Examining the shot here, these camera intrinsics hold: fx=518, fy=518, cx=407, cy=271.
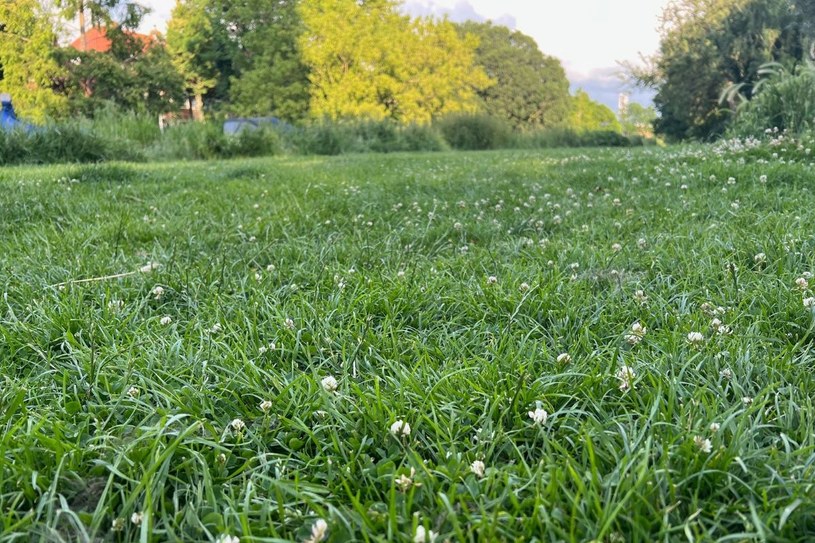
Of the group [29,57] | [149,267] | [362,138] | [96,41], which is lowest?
[149,267]

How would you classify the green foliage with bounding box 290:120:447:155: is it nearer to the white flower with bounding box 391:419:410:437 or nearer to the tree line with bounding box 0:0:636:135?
the tree line with bounding box 0:0:636:135

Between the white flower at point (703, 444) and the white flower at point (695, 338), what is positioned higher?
the white flower at point (695, 338)

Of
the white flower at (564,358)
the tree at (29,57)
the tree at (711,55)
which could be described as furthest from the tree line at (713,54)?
the tree at (29,57)

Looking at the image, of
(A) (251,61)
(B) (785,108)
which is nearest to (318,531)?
(B) (785,108)

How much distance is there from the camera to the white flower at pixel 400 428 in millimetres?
1302

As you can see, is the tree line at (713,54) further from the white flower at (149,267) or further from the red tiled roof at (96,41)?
the red tiled roof at (96,41)

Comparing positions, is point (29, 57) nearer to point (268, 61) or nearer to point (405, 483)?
point (268, 61)

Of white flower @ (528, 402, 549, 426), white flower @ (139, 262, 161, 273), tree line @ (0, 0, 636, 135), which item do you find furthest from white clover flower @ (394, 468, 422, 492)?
tree line @ (0, 0, 636, 135)

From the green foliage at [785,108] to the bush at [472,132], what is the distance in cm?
1375

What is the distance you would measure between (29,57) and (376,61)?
18.8m

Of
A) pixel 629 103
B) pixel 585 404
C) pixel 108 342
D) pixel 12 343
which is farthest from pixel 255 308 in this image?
pixel 629 103

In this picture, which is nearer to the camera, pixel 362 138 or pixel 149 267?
pixel 149 267

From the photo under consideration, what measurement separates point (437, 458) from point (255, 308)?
3.90ft

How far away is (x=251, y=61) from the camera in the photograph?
132 feet
